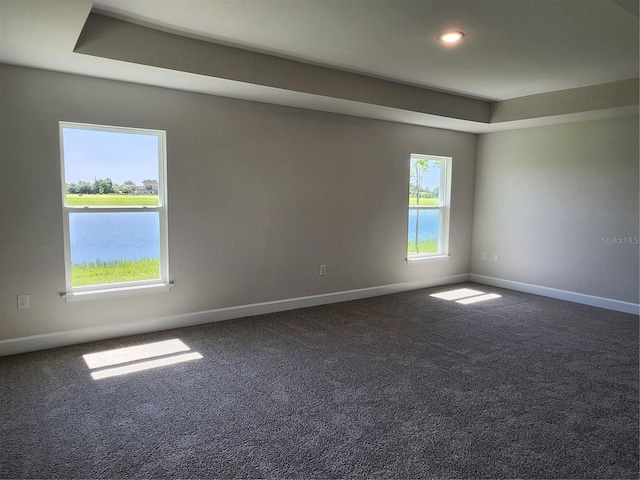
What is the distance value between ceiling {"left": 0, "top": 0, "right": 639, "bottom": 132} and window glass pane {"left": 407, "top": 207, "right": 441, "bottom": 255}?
66.6 inches

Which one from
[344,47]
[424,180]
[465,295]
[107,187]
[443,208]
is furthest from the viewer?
[443,208]

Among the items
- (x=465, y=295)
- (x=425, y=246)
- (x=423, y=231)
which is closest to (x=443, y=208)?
(x=423, y=231)

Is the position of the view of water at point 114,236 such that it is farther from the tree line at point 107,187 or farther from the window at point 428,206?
the window at point 428,206

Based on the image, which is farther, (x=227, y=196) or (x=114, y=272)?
(x=227, y=196)

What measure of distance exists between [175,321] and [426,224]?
3.68 meters

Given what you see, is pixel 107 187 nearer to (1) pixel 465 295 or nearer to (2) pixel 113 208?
(2) pixel 113 208

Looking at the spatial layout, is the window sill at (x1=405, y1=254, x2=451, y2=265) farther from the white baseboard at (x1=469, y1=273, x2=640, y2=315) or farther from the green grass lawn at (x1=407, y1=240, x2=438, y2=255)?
the white baseboard at (x1=469, y1=273, x2=640, y2=315)

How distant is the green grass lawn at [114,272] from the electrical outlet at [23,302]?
339mm

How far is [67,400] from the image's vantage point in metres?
2.61

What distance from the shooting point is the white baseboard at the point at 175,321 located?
133 inches

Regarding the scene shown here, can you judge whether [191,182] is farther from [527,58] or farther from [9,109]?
[527,58]

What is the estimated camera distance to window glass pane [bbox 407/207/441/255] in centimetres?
586

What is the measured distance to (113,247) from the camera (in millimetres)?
3752

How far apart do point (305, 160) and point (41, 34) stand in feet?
8.71
